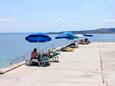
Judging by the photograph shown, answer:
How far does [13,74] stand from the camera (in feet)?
55.4

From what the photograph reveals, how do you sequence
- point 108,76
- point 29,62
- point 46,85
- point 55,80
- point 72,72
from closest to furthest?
point 46,85
point 55,80
point 108,76
point 72,72
point 29,62

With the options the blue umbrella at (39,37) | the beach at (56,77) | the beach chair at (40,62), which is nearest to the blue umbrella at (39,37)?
the blue umbrella at (39,37)

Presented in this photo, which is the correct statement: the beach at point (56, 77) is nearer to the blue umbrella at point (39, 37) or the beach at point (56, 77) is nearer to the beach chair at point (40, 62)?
the beach chair at point (40, 62)

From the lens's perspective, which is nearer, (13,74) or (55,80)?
(55,80)

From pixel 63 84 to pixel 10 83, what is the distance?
7.14ft

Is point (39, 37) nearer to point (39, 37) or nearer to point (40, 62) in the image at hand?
point (39, 37)

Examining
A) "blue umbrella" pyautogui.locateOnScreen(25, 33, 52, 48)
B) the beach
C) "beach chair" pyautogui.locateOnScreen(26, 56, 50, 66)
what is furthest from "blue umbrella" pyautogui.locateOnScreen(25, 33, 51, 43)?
the beach

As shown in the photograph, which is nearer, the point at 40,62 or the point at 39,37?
the point at 40,62

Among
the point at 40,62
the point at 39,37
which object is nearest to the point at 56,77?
the point at 40,62

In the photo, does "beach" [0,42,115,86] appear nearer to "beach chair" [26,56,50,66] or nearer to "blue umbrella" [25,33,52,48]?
"beach chair" [26,56,50,66]

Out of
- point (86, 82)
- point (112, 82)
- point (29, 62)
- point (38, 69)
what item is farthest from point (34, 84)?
point (29, 62)

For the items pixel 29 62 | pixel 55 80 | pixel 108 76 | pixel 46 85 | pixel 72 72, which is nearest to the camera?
pixel 46 85

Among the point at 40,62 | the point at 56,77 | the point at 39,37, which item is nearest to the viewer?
the point at 56,77

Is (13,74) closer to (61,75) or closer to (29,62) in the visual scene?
(61,75)
